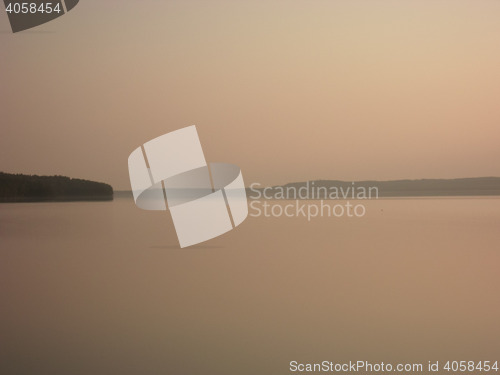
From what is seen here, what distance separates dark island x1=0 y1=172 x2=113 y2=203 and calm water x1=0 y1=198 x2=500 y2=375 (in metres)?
0.22

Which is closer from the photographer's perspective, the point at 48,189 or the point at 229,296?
the point at 229,296

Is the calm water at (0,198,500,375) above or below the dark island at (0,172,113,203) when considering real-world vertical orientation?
below

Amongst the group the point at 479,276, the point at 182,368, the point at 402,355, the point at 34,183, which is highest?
the point at 34,183

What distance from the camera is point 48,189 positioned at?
6.25m

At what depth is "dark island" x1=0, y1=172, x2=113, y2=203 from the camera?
5980 millimetres

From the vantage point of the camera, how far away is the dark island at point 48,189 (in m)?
5.98

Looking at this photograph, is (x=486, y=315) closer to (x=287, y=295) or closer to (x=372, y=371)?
(x=372, y=371)

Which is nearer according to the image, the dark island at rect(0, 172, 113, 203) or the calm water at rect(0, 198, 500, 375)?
the calm water at rect(0, 198, 500, 375)

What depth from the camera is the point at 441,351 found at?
13.7 ft

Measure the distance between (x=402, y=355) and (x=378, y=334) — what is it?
0.84 feet

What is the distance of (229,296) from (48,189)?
2409 millimetres

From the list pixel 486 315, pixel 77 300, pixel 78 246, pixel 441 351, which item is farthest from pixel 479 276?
pixel 78 246

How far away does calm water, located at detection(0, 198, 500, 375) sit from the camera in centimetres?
412

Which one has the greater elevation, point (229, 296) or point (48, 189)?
point (48, 189)
